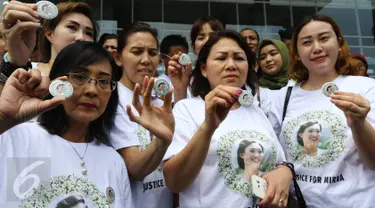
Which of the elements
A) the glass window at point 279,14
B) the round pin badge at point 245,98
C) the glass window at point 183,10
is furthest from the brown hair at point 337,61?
the glass window at point 279,14

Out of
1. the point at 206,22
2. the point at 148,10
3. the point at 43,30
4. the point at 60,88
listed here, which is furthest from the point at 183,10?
the point at 60,88

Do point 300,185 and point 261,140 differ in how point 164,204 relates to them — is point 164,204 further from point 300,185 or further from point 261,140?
point 300,185

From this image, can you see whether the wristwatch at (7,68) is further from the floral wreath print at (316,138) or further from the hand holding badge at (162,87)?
the floral wreath print at (316,138)

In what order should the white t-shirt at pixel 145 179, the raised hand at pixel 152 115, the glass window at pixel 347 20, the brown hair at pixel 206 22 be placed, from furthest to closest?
the glass window at pixel 347 20 → the brown hair at pixel 206 22 → the white t-shirt at pixel 145 179 → the raised hand at pixel 152 115

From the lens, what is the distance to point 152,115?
238 cm

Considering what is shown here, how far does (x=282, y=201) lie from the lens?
258 centimetres

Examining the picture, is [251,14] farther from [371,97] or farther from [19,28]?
[19,28]

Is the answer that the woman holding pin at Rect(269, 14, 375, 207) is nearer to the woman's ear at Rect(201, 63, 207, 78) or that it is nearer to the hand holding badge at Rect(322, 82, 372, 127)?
the hand holding badge at Rect(322, 82, 372, 127)

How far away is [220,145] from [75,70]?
112cm

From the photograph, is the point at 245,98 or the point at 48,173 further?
the point at 245,98

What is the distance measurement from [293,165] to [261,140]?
1.44 feet

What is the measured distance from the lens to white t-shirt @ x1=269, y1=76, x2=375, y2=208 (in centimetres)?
272

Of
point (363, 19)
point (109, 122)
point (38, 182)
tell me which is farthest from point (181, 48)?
point (363, 19)

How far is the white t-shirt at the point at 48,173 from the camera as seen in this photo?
2039 millimetres
